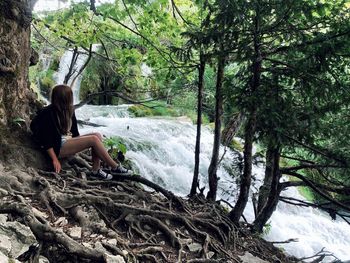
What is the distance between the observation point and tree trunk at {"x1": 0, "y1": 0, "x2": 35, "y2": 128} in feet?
16.3

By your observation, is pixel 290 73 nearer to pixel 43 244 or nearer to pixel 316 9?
pixel 316 9

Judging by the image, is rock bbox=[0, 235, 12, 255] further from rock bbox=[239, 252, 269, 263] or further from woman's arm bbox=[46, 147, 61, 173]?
rock bbox=[239, 252, 269, 263]

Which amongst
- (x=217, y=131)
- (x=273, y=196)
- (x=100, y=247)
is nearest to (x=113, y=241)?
(x=100, y=247)

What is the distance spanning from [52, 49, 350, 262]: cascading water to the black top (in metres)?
5.46

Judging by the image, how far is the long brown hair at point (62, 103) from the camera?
5121 millimetres

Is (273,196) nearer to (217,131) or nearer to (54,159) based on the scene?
(217,131)

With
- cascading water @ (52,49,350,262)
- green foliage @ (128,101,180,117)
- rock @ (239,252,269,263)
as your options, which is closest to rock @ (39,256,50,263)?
rock @ (239,252,269,263)

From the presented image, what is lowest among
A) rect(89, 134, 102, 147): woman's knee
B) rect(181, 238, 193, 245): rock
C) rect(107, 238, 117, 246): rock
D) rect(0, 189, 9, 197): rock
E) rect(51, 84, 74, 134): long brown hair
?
rect(181, 238, 193, 245): rock

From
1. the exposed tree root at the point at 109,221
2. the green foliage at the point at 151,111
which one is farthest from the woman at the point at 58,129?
the green foliage at the point at 151,111

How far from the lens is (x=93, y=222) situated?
13.5ft

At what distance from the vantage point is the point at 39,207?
13.4 ft

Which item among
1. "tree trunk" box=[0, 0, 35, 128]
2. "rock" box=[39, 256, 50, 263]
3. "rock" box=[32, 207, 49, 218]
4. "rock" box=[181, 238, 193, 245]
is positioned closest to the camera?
"rock" box=[39, 256, 50, 263]

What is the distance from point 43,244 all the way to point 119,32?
5473 millimetres

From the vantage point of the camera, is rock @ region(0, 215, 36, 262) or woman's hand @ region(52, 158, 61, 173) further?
woman's hand @ region(52, 158, 61, 173)
